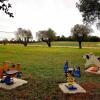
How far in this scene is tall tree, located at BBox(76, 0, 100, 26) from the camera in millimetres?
38250

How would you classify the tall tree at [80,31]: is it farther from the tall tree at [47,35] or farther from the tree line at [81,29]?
the tall tree at [47,35]

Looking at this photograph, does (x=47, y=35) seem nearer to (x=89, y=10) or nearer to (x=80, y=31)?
(x=80, y=31)

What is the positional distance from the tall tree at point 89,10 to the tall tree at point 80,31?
30.7 metres

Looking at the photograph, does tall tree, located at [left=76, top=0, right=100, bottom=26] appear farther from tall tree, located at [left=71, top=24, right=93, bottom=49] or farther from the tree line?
tall tree, located at [left=71, top=24, right=93, bottom=49]

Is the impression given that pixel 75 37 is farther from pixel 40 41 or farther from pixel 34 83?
pixel 34 83

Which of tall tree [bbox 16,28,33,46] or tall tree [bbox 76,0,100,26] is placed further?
tall tree [bbox 16,28,33,46]

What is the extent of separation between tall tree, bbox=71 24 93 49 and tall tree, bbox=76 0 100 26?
101ft

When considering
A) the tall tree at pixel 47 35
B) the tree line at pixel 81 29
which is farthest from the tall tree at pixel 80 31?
the tall tree at pixel 47 35

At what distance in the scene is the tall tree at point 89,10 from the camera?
3825 centimetres

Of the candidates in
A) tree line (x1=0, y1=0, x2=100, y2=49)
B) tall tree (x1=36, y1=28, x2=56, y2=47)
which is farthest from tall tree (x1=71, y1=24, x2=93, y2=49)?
tall tree (x1=36, y1=28, x2=56, y2=47)

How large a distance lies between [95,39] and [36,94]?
91.8 m

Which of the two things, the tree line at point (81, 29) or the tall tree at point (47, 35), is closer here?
the tree line at point (81, 29)

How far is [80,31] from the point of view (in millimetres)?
73375

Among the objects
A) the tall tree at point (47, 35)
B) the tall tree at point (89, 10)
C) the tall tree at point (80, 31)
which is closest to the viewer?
the tall tree at point (89, 10)
